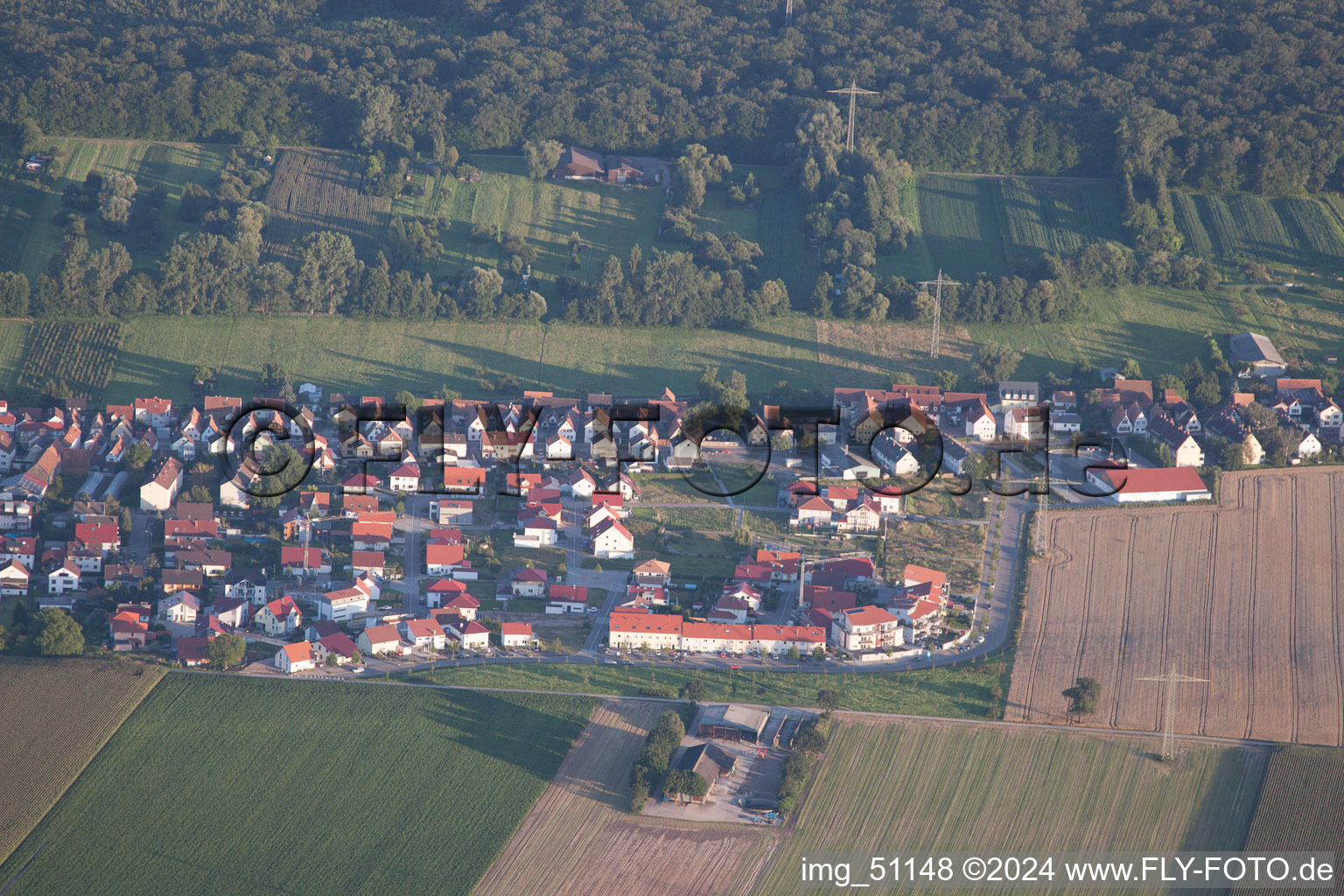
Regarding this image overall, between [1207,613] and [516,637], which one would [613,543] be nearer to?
[516,637]

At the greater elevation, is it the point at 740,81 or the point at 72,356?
the point at 740,81

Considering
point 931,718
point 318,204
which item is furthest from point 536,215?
point 931,718

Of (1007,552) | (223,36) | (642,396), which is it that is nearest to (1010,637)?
(1007,552)

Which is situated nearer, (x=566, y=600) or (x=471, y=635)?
(x=471, y=635)

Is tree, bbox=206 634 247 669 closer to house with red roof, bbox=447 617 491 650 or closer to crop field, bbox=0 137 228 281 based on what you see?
house with red roof, bbox=447 617 491 650

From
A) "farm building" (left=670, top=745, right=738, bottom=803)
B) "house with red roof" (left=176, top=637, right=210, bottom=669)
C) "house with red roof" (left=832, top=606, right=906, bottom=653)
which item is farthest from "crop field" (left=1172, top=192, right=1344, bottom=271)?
"house with red roof" (left=176, top=637, right=210, bottom=669)

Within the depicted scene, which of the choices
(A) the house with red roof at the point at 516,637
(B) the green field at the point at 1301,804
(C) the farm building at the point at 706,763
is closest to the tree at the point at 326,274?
(A) the house with red roof at the point at 516,637

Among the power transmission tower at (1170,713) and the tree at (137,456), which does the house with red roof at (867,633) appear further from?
the tree at (137,456)
